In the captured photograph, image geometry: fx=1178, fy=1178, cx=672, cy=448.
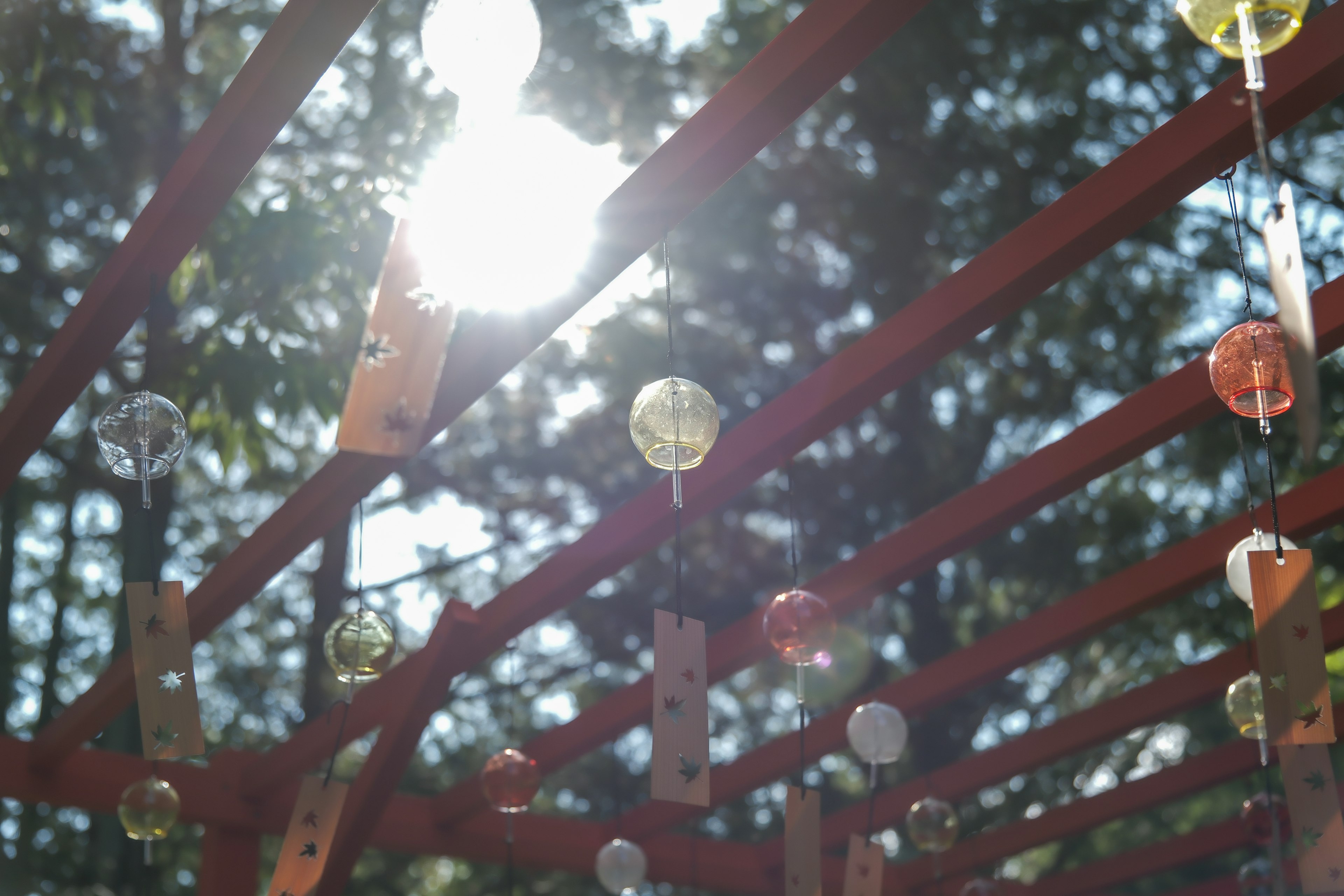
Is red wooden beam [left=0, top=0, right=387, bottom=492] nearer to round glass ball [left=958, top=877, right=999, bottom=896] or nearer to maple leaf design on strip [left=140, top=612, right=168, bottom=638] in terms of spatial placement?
maple leaf design on strip [left=140, top=612, right=168, bottom=638]

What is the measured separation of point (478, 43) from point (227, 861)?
169 inches

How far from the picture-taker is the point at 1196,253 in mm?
7891

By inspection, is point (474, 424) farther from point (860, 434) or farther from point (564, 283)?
point (564, 283)

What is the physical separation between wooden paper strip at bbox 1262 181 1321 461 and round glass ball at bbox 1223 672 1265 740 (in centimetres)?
274

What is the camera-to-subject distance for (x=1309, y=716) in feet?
11.1

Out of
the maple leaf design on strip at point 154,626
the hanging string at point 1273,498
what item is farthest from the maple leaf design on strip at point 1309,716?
the maple leaf design on strip at point 154,626

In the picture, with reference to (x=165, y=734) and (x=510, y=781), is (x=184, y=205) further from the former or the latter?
(x=510, y=781)

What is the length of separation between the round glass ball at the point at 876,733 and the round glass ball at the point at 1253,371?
7.11 feet

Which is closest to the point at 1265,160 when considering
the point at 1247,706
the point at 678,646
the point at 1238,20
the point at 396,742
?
the point at 1238,20

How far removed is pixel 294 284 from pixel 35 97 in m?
1.82

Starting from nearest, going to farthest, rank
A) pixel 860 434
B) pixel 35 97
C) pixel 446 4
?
pixel 446 4 → pixel 35 97 → pixel 860 434

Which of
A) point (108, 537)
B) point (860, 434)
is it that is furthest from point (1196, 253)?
point (108, 537)

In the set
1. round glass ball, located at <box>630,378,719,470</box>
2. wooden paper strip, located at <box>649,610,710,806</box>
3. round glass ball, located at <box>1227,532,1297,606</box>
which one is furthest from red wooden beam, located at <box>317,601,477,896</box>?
round glass ball, located at <box>1227,532,1297,606</box>

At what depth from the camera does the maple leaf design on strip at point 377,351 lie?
239 centimetres
